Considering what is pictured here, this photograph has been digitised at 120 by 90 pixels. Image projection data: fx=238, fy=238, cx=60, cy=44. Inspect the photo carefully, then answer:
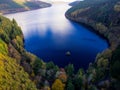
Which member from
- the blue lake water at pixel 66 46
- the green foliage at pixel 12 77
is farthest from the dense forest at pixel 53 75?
the blue lake water at pixel 66 46

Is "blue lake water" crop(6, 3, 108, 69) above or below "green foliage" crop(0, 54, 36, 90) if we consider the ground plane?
below

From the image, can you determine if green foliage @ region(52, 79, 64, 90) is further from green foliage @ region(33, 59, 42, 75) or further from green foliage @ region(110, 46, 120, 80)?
green foliage @ region(110, 46, 120, 80)

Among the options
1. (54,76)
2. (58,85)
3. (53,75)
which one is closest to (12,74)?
(53,75)

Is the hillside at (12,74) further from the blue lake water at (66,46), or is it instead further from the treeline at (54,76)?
the blue lake water at (66,46)

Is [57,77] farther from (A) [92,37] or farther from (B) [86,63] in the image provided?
(A) [92,37]

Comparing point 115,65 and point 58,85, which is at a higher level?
point 115,65

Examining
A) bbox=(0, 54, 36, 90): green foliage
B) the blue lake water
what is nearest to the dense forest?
bbox=(0, 54, 36, 90): green foliage

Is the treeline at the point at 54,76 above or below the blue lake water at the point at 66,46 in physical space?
above

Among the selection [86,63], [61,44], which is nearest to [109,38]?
[61,44]

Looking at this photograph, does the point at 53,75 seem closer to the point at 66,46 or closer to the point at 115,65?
the point at 115,65

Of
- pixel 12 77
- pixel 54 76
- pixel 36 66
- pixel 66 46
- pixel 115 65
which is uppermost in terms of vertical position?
pixel 115 65

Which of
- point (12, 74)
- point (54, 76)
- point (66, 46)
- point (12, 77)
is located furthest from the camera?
point (66, 46)
